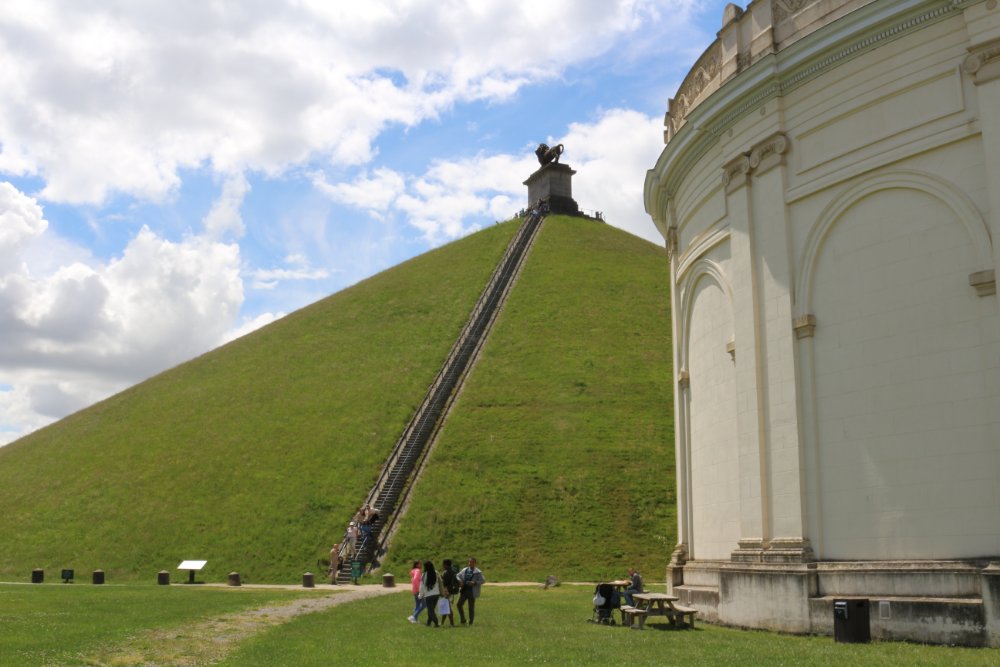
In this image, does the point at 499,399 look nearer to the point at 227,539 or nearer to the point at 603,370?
the point at 603,370

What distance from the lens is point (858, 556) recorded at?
1577 centimetres

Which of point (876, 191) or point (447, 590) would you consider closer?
point (876, 191)

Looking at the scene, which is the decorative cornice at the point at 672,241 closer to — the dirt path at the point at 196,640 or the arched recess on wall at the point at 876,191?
the arched recess on wall at the point at 876,191

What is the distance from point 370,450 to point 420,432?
8.17 feet

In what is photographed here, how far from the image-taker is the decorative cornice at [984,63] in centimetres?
1480

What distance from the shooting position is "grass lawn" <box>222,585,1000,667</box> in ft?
41.5

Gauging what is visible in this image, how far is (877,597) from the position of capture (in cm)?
1490

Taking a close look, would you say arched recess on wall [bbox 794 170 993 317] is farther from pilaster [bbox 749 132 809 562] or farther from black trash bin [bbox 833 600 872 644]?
black trash bin [bbox 833 600 872 644]

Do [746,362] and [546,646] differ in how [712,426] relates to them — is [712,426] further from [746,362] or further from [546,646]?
[546,646]

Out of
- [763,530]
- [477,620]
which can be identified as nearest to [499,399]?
[477,620]

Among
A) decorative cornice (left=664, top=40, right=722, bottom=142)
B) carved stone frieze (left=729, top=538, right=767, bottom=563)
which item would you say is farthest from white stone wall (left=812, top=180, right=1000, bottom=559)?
decorative cornice (left=664, top=40, right=722, bottom=142)

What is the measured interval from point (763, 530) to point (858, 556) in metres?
1.86

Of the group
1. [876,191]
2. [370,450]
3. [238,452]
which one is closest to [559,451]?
[370,450]

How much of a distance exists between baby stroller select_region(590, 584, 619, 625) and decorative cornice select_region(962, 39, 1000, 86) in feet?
35.6
